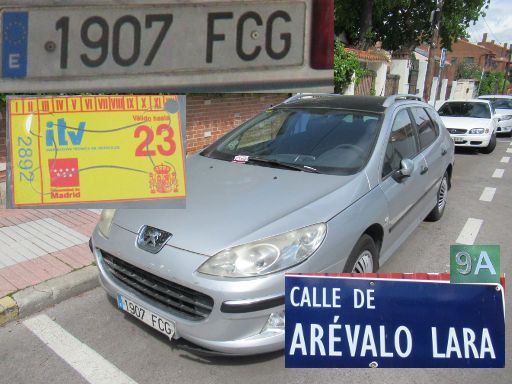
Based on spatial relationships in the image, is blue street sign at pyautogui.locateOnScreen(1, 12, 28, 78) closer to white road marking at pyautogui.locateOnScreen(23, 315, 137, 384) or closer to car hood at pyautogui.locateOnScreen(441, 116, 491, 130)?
white road marking at pyautogui.locateOnScreen(23, 315, 137, 384)

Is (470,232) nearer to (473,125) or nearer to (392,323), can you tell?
(392,323)

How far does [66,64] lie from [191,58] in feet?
1.15

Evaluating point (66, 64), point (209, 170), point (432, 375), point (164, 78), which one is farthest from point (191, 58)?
point (432, 375)

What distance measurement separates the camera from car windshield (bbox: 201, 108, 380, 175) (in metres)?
3.16

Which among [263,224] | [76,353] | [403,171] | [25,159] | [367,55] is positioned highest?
[367,55]

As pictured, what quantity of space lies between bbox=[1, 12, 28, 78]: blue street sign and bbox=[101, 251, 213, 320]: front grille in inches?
56.4

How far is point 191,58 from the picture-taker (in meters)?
1.22

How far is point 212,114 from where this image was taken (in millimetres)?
7348

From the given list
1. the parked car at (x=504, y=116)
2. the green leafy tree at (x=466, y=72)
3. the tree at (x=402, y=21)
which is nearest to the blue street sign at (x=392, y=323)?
the parked car at (x=504, y=116)

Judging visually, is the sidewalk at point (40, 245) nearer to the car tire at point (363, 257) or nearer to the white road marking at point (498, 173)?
the car tire at point (363, 257)

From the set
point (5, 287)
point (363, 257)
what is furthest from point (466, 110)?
point (5, 287)

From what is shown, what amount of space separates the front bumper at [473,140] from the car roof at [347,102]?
7.00 meters

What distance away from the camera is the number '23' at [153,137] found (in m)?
1.50

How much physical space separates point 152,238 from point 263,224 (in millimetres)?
657
